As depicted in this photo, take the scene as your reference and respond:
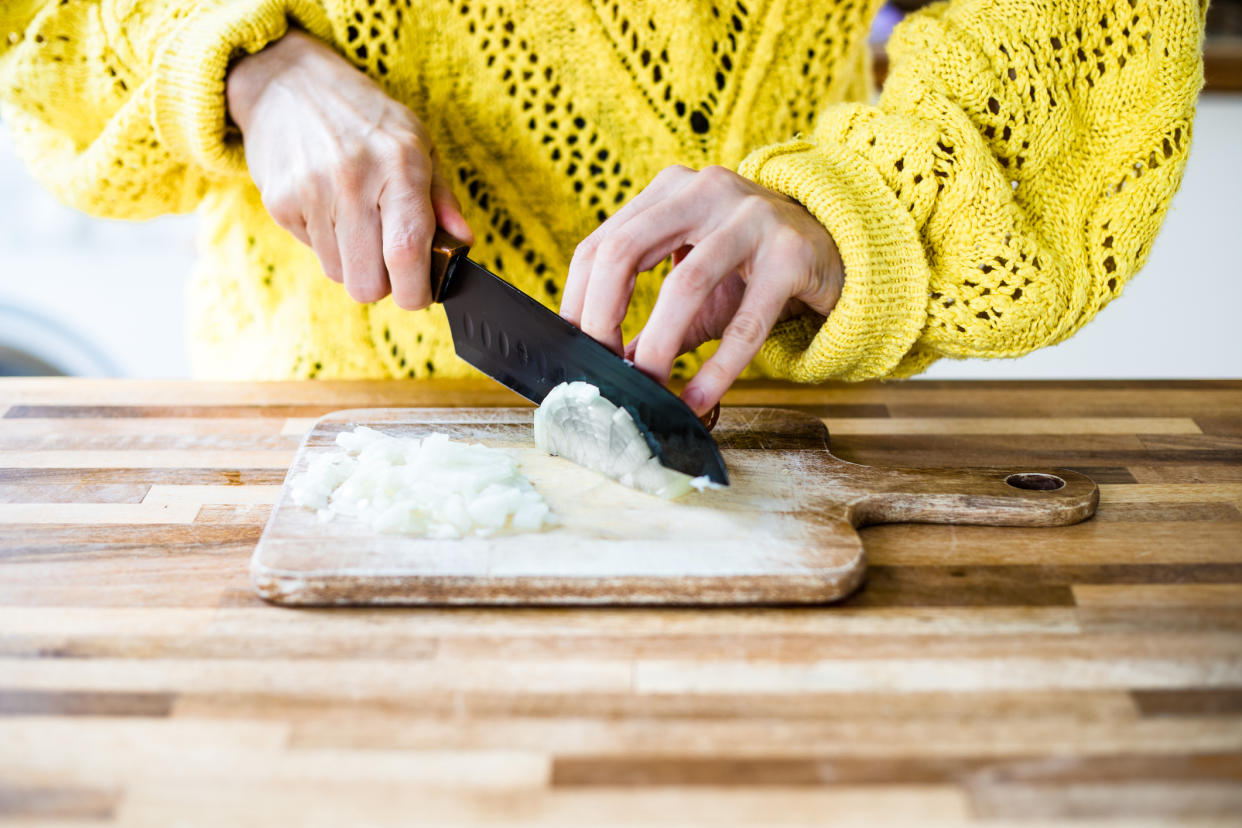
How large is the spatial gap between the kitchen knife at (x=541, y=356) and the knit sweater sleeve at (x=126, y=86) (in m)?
0.28

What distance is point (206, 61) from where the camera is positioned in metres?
0.94

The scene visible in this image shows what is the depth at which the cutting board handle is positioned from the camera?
2.81ft

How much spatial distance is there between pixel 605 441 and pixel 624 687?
26 centimetres

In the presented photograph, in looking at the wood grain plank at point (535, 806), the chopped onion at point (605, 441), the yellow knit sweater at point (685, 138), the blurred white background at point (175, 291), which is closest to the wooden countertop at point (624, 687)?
the wood grain plank at point (535, 806)

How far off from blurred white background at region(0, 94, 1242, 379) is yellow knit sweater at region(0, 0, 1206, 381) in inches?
47.0

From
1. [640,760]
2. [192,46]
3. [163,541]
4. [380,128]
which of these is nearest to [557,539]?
[640,760]

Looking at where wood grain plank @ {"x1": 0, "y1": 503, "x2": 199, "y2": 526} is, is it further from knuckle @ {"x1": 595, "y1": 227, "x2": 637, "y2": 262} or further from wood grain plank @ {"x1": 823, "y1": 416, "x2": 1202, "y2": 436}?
wood grain plank @ {"x1": 823, "y1": 416, "x2": 1202, "y2": 436}

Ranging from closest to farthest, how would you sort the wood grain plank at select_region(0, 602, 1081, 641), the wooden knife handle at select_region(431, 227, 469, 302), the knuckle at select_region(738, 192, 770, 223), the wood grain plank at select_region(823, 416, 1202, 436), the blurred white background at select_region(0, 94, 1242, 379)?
1. the wood grain plank at select_region(0, 602, 1081, 641)
2. the knuckle at select_region(738, 192, 770, 223)
3. the wooden knife handle at select_region(431, 227, 469, 302)
4. the wood grain plank at select_region(823, 416, 1202, 436)
5. the blurred white background at select_region(0, 94, 1242, 379)

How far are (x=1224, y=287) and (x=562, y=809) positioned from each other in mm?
2451

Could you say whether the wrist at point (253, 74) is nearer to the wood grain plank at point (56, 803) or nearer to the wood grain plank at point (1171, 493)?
the wood grain plank at point (56, 803)

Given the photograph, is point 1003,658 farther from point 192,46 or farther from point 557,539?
point 192,46

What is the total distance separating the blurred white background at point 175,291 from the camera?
220 centimetres

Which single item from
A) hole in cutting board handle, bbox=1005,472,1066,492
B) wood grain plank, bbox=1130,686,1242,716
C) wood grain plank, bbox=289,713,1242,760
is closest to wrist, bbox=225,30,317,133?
→ wood grain plank, bbox=289,713,1242,760

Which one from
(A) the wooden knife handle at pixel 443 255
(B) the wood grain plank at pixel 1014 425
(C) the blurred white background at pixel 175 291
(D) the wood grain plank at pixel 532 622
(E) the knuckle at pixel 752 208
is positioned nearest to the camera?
(D) the wood grain plank at pixel 532 622
